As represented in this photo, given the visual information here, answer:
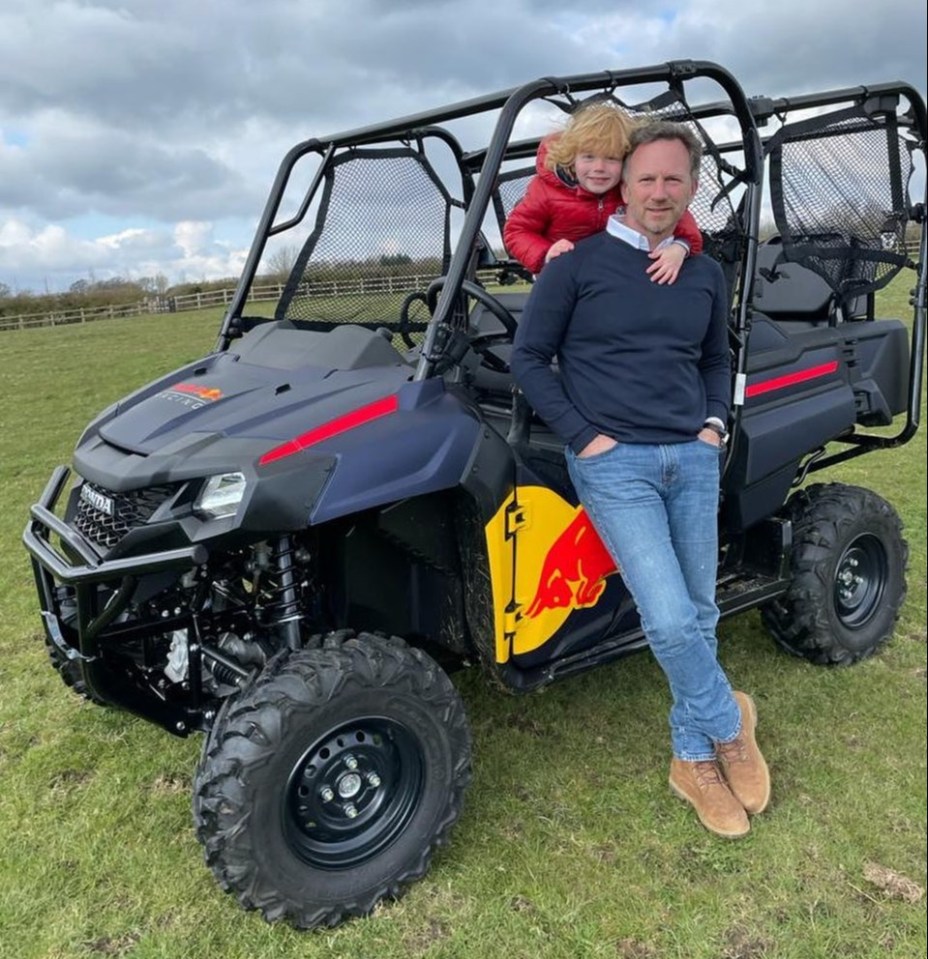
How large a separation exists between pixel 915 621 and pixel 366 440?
299 centimetres

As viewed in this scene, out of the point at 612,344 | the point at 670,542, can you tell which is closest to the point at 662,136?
the point at 612,344

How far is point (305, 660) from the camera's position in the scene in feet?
7.70

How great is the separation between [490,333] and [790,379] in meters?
1.24

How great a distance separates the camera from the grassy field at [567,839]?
2363mm

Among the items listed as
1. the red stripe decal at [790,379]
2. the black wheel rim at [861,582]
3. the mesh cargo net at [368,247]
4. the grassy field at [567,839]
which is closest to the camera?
the grassy field at [567,839]

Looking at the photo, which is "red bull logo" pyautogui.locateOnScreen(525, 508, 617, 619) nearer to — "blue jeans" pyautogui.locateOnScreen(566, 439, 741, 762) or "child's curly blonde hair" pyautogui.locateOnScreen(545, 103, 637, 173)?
"blue jeans" pyautogui.locateOnScreen(566, 439, 741, 762)

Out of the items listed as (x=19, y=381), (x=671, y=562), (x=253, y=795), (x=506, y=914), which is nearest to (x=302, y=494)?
(x=253, y=795)

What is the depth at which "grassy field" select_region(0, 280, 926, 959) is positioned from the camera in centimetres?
236

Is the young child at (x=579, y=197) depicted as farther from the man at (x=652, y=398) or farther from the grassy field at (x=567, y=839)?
the grassy field at (x=567, y=839)

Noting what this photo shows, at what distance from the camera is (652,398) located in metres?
2.50

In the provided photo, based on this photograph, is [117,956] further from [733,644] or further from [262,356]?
[733,644]

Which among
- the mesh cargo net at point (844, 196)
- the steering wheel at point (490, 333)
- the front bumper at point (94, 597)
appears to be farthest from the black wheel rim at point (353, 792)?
the mesh cargo net at point (844, 196)

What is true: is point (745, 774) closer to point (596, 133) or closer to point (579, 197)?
point (579, 197)

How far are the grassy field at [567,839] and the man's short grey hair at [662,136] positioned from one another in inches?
72.8
